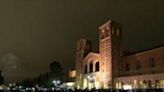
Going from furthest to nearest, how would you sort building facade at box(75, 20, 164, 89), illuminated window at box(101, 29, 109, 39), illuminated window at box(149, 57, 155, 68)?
illuminated window at box(101, 29, 109, 39)
illuminated window at box(149, 57, 155, 68)
building facade at box(75, 20, 164, 89)

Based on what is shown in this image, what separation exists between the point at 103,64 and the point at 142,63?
40.5 ft

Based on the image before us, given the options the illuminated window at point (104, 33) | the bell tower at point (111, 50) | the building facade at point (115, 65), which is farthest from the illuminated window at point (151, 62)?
the illuminated window at point (104, 33)

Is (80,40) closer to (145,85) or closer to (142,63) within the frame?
(142,63)

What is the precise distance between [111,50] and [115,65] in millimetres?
3559

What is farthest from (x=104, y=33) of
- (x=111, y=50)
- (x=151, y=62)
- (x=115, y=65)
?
(x=151, y=62)

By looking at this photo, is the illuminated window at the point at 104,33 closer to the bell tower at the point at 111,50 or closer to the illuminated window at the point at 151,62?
the bell tower at the point at 111,50

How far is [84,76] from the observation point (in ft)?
337

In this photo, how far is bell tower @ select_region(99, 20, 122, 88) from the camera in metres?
87.8

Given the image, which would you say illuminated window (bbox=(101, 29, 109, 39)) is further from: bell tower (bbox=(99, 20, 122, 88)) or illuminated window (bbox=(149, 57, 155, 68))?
illuminated window (bbox=(149, 57, 155, 68))

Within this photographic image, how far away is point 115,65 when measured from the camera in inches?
3487

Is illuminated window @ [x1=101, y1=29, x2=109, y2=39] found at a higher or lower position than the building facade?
higher

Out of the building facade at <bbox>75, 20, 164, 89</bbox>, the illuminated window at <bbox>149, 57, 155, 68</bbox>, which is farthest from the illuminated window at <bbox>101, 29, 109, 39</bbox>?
the illuminated window at <bbox>149, 57, 155, 68</bbox>

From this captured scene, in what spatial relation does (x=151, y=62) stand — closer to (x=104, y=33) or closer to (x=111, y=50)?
(x=111, y=50)

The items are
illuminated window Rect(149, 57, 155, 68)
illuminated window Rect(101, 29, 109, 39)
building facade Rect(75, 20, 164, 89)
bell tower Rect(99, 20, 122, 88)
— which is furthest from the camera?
illuminated window Rect(101, 29, 109, 39)
